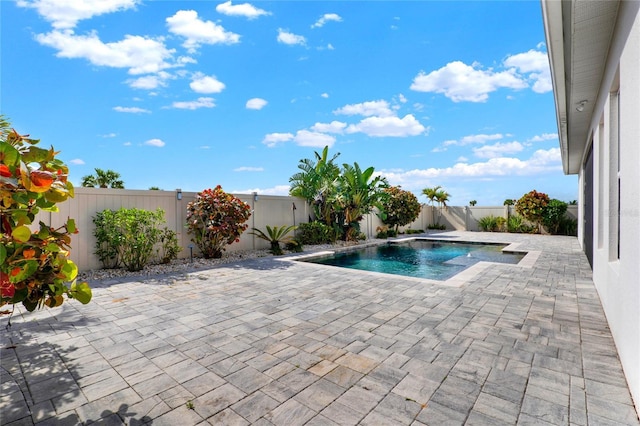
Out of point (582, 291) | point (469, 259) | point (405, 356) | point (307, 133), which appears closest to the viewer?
point (405, 356)

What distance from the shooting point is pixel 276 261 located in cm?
901

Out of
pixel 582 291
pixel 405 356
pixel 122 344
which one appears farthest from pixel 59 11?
pixel 582 291

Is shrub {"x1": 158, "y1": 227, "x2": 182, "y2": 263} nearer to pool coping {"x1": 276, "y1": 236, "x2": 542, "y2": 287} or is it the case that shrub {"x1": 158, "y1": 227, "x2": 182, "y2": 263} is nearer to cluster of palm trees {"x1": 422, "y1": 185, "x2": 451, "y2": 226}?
pool coping {"x1": 276, "y1": 236, "x2": 542, "y2": 287}

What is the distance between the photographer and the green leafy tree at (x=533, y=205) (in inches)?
705

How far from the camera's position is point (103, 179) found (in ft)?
55.6

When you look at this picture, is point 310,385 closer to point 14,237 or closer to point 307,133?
point 14,237

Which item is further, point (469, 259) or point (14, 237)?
point (469, 259)

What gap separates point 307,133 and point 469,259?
1093cm

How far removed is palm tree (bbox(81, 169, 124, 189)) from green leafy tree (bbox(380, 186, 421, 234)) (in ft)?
46.8

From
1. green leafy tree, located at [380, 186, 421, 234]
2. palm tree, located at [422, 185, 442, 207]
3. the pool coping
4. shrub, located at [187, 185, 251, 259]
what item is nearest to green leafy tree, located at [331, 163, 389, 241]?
the pool coping

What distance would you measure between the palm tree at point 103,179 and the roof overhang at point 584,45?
61.8 ft

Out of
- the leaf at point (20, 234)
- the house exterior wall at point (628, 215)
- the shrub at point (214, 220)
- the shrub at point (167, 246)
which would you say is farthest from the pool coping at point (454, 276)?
the leaf at point (20, 234)

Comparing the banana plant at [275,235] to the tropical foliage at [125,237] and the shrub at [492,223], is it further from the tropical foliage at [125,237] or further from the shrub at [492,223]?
the shrub at [492,223]

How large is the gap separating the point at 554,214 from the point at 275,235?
15674 millimetres
